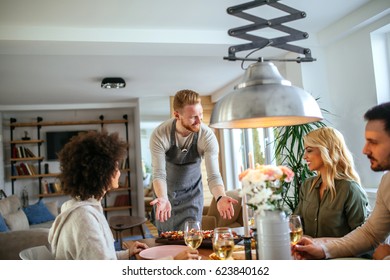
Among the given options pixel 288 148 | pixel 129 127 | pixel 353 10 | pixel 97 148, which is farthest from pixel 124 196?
pixel 97 148

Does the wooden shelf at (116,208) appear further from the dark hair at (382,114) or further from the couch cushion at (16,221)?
the dark hair at (382,114)

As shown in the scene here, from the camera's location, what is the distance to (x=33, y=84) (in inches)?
164

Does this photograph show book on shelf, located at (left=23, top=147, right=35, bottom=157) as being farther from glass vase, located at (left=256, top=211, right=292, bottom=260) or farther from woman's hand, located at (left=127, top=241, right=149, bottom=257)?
glass vase, located at (left=256, top=211, right=292, bottom=260)

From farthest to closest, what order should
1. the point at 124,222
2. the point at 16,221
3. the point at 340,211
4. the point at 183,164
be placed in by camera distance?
1. the point at 124,222
2. the point at 16,221
3. the point at 183,164
4. the point at 340,211

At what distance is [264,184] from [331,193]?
0.87m

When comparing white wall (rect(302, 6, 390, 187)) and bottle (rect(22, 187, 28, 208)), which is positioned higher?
white wall (rect(302, 6, 390, 187))

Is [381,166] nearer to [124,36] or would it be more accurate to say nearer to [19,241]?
[124,36]

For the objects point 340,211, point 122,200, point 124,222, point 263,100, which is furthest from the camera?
point 122,200

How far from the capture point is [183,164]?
84.1 inches

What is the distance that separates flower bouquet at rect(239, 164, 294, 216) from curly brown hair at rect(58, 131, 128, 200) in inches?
19.8

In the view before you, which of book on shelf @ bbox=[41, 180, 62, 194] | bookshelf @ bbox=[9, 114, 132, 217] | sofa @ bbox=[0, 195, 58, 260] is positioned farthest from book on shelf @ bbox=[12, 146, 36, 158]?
sofa @ bbox=[0, 195, 58, 260]

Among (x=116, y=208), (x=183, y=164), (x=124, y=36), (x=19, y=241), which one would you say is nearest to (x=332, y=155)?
(x=183, y=164)

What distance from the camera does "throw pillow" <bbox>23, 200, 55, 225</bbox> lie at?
4.23 m

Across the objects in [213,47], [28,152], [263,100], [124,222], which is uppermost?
[213,47]
